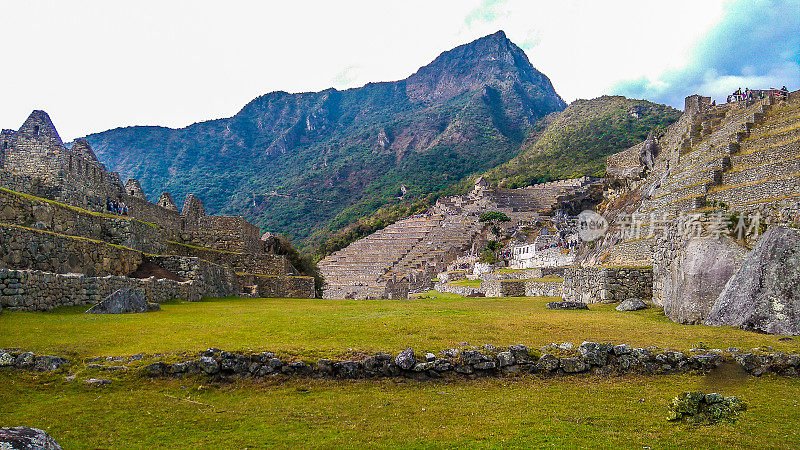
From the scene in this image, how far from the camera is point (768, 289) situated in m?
9.53

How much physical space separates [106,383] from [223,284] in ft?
42.2

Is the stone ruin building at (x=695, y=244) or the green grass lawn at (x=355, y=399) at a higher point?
the stone ruin building at (x=695, y=244)

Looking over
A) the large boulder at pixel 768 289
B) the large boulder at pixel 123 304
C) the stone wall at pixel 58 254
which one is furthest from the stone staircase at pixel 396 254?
the large boulder at pixel 768 289

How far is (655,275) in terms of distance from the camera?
1457 centimetres

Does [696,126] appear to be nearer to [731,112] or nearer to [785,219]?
[731,112]

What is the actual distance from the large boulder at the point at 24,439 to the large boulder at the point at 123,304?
7.64 metres

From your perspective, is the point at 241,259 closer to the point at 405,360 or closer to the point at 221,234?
the point at 221,234

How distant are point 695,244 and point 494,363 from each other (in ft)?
23.1

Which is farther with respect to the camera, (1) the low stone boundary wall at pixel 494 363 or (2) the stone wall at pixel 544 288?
(2) the stone wall at pixel 544 288

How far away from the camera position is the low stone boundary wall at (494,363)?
24.3 ft

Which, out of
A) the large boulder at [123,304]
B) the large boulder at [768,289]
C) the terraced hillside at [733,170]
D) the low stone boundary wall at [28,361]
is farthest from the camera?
the terraced hillside at [733,170]

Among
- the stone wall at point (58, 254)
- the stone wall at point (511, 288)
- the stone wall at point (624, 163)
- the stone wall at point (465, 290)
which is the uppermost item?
the stone wall at point (624, 163)

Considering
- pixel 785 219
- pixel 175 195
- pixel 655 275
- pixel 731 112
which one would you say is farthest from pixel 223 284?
pixel 175 195

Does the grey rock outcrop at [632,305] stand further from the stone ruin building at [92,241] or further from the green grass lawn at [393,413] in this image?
the stone ruin building at [92,241]
